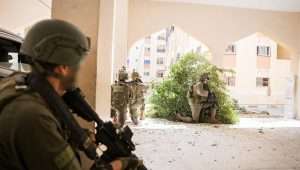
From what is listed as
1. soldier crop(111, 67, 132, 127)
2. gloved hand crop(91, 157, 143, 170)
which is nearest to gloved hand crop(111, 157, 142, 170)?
gloved hand crop(91, 157, 143, 170)

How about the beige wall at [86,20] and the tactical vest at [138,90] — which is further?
the tactical vest at [138,90]

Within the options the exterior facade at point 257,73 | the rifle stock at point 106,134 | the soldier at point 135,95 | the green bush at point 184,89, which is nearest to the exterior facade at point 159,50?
the exterior facade at point 257,73

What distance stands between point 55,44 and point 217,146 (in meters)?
4.27

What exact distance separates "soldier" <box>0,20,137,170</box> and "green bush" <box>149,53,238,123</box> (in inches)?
267

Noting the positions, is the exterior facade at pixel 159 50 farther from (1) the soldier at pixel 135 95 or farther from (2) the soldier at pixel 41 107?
(2) the soldier at pixel 41 107

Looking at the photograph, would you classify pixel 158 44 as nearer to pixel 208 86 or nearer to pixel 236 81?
pixel 236 81

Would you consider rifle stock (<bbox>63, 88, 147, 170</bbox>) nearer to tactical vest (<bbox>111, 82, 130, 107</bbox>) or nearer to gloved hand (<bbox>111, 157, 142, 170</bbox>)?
gloved hand (<bbox>111, 157, 142, 170</bbox>)

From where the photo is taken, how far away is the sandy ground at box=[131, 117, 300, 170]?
12.6ft

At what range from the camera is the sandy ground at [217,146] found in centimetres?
384

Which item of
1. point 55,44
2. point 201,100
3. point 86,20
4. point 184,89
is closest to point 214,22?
point 184,89

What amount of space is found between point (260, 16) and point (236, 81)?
2.84m

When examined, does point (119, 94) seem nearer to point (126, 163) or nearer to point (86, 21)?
point (86, 21)

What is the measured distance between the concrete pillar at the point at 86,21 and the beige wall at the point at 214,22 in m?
5.38

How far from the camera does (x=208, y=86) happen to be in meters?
7.50
